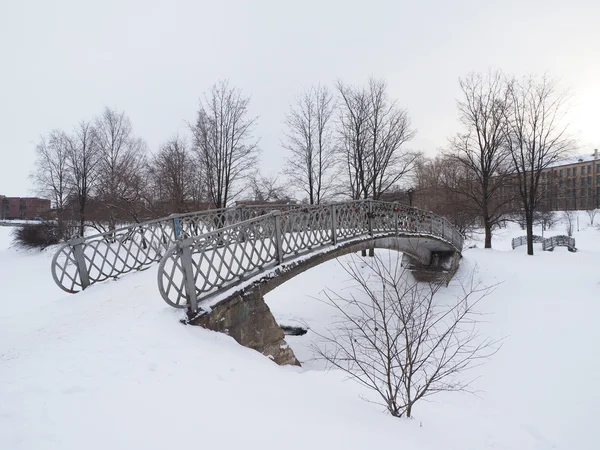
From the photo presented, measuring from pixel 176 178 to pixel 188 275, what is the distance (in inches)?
524

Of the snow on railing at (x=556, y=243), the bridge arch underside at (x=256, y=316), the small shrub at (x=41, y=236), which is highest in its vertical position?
the small shrub at (x=41, y=236)

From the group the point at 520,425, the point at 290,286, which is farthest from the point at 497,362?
the point at 290,286

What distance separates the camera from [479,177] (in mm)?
19047

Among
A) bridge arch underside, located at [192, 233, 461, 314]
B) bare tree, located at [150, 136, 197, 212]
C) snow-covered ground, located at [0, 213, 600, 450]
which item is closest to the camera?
snow-covered ground, located at [0, 213, 600, 450]

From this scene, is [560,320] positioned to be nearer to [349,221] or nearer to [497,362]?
[497,362]

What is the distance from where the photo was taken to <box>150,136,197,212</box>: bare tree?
15.9m

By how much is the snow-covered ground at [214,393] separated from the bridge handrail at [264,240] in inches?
20.6

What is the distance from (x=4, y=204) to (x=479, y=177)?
8281cm

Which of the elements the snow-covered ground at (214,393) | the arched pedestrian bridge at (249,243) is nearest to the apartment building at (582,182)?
the arched pedestrian bridge at (249,243)

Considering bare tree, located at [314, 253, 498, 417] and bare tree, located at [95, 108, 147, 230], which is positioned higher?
bare tree, located at [95, 108, 147, 230]


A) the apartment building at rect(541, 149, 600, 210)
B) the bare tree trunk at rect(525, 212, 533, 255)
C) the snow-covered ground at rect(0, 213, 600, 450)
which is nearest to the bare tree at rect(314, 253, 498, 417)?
the snow-covered ground at rect(0, 213, 600, 450)

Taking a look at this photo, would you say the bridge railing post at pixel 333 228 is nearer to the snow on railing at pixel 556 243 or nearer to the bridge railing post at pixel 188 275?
the bridge railing post at pixel 188 275

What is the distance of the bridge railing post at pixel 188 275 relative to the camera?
418 cm

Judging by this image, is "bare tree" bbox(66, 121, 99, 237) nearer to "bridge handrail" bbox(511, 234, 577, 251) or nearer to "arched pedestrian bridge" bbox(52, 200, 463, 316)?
"arched pedestrian bridge" bbox(52, 200, 463, 316)
